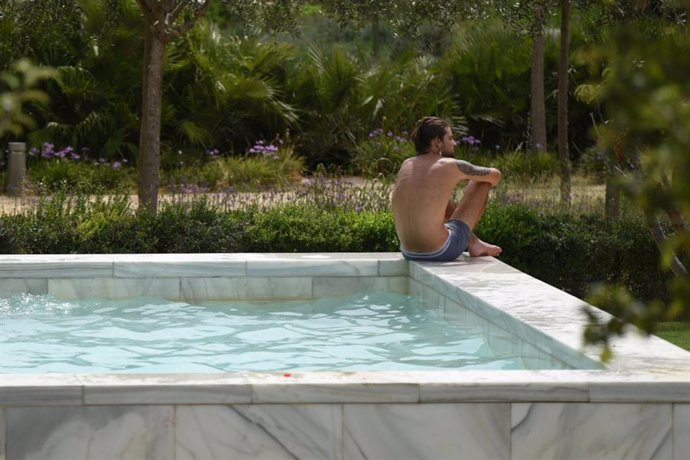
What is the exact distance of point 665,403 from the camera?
425 cm

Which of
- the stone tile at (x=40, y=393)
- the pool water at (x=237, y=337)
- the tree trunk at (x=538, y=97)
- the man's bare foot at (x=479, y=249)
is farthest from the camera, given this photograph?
the tree trunk at (x=538, y=97)

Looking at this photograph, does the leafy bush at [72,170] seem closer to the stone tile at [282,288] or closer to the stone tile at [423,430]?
the stone tile at [282,288]

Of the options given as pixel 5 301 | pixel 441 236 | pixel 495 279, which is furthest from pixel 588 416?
pixel 5 301

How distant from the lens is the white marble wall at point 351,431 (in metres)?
4.17

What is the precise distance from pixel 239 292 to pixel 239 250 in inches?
46.5

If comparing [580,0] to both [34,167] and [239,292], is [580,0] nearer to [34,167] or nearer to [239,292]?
[239,292]

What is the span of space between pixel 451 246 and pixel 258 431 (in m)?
4.04

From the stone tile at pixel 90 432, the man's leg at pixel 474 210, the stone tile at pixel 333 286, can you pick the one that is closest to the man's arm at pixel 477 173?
the man's leg at pixel 474 210

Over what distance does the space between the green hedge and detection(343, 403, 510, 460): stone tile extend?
4875 millimetres

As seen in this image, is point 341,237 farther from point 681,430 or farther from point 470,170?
point 681,430

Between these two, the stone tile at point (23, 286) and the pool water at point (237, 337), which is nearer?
the pool water at point (237, 337)

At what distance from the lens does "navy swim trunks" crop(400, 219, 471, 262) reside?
802 cm

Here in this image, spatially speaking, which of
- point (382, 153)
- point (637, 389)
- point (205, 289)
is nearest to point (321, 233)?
point (205, 289)

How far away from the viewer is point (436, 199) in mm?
7895
